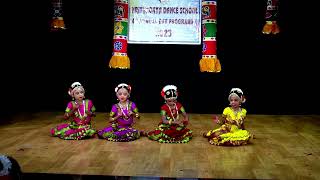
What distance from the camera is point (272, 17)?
6.27 m

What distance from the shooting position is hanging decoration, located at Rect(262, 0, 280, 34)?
20.5 feet

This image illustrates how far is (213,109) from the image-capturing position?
23.9 feet

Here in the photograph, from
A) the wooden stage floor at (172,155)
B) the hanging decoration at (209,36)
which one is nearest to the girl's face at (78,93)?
the wooden stage floor at (172,155)

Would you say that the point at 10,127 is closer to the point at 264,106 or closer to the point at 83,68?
the point at 83,68

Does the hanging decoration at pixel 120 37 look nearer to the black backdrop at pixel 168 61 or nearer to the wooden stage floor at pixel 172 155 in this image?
the black backdrop at pixel 168 61

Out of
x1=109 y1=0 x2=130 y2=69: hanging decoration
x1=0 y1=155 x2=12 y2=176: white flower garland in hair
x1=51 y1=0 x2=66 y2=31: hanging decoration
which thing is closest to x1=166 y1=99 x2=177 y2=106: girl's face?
x1=109 y1=0 x2=130 y2=69: hanging decoration

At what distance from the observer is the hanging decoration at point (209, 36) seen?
625 centimetres

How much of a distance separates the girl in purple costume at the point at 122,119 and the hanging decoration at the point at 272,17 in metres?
2.38

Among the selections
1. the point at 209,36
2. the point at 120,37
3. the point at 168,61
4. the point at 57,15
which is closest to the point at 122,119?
the point at 120,37

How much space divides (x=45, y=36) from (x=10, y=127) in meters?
1.93

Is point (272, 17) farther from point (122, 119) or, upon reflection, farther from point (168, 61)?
point (122, 119)

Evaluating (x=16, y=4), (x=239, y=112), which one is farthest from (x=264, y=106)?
(x=16, y=4)

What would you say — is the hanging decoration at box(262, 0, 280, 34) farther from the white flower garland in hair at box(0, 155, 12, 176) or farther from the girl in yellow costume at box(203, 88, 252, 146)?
the white flower garland in hair at box(0, 155, 12, 176)

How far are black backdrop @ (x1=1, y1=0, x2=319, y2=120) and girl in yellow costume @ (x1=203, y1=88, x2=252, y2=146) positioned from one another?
2.08 meters
